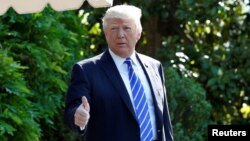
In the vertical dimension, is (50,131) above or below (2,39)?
below

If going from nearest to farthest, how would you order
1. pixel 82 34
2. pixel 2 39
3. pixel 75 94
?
pixel 75 94, pixel 2 39, pixel 82 34

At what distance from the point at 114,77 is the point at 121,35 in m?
0.24

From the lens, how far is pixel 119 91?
4789mm

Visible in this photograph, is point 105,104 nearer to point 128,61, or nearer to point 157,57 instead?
point 128,61

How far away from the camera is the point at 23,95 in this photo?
607cm

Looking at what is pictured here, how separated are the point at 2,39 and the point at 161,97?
196 centimetres

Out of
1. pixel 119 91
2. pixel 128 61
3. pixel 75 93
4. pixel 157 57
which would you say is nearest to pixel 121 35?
pixel 128 61

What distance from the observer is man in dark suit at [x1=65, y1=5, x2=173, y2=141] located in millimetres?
4746

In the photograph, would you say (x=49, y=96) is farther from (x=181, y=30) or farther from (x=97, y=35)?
(x=181, y=30)

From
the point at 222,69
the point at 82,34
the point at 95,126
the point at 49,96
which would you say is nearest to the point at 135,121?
the point at 95,126

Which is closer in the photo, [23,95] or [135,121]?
[135,121]

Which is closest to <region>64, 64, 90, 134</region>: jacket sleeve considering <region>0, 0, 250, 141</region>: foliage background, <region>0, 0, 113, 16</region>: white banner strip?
<region>0, 0, 113, 16</region>: white banner strip

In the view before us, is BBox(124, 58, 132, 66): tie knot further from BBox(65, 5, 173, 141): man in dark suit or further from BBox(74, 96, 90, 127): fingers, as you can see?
BBox(74, 96, 90, 127): fingers

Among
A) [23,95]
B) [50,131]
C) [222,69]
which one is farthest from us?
[222,69]
